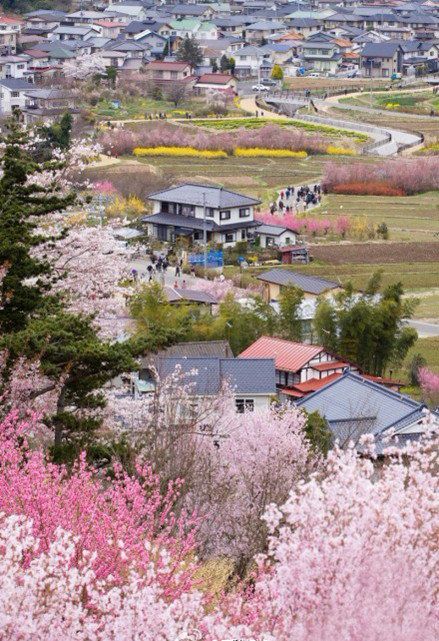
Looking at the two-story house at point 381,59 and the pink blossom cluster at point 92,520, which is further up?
the pink blossom cluster at point 92,520

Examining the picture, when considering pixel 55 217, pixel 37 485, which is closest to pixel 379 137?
pixel 55 217

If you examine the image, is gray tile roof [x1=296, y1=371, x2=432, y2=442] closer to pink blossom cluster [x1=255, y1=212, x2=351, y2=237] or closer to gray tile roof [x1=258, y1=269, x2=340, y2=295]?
gray tile roof [x1=258, y1=269, x2=340, y2=295]

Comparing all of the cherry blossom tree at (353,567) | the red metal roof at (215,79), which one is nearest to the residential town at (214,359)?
the cherry blossom tree at (353,567)

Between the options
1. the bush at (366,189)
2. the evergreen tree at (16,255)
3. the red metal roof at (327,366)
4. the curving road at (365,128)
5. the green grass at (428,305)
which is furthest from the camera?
the curving road at (365,128)

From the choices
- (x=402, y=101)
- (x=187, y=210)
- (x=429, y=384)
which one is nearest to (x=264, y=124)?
(x=402, y=101)

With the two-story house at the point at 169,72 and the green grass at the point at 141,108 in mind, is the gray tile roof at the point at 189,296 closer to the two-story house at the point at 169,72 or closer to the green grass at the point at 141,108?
the green grass at the point at 141,108

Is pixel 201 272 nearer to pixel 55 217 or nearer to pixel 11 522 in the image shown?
pixel 55 217

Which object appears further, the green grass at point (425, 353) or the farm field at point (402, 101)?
the farm field at point (402, 101)

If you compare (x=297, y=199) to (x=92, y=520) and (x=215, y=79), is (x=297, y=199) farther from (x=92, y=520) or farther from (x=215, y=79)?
(x=92, y=520)
